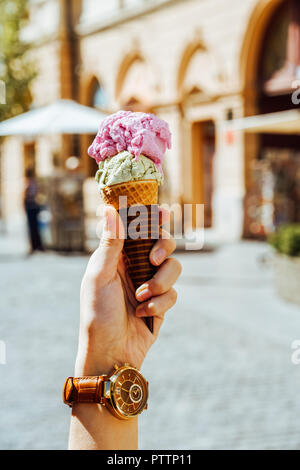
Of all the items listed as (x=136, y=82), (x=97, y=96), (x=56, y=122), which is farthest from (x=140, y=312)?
(x=97, y=96)

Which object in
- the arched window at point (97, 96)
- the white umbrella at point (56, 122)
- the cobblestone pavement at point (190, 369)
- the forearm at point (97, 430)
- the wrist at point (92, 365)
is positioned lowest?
the cobblestone pavement at point (190, 369)

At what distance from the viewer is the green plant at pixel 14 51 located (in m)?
19.9

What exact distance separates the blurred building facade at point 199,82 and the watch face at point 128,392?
42.9ft

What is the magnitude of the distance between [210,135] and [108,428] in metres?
18.1

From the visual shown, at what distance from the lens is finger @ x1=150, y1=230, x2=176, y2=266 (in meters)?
1.66

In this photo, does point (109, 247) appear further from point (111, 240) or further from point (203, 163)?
point (203, 163)

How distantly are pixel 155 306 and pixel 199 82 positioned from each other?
16971 millimetres

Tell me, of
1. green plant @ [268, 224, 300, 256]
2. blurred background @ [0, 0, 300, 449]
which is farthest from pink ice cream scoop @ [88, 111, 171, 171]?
green plant @ [268, 224, 300, 256]

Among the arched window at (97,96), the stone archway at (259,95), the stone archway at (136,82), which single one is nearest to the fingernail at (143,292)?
the stone archway at (259,95)

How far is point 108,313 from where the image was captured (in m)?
1.68

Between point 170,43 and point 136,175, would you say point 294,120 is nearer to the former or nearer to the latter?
point 170,43

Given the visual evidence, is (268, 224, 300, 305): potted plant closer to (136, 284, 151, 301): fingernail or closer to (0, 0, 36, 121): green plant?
(136, 284, 151, 301): fingernail

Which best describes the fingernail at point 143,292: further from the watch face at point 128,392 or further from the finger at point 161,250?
the watch face at point 128,392

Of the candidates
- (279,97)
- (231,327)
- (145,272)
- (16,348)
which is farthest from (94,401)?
(279,97)
